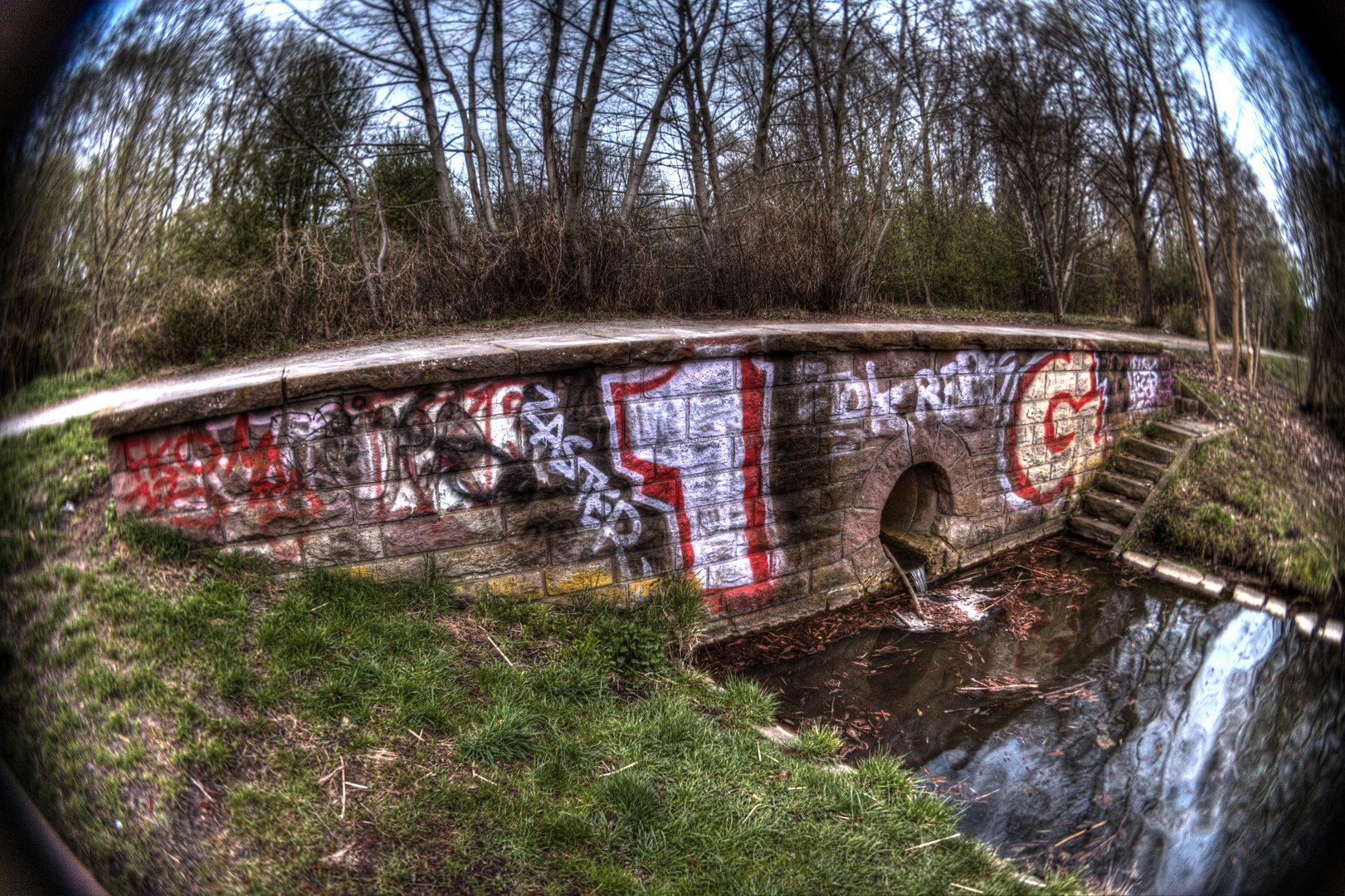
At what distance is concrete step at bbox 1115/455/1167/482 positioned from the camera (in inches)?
64.4

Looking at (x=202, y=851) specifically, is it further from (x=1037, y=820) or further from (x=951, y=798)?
(x=1037, y=820)

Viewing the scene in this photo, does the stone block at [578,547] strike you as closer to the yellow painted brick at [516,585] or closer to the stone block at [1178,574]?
the yellow painted brick at [516,585]

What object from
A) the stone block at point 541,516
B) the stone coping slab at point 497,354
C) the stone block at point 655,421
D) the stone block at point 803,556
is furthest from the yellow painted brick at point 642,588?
the stone coping slab at point 497,354

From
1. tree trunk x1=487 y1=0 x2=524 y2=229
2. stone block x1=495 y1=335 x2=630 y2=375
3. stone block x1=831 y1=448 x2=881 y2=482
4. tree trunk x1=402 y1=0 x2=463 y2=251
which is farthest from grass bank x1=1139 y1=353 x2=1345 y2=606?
stone block x1=831 y1=448 x2=881 y2=482

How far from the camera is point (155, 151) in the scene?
1.48 m

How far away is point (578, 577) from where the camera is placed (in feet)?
12.2

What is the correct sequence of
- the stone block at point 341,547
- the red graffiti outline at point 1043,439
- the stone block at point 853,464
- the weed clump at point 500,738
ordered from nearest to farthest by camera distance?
1. the weed clump at point 500,738
2. the stone block at point 341,547
3. the stone block at point 853,464
4. the red graffiti outline at point 1043,439

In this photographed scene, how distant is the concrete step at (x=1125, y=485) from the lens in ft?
5.92

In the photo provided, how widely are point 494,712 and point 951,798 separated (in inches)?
87.2

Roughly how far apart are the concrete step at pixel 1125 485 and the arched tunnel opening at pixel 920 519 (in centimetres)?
331

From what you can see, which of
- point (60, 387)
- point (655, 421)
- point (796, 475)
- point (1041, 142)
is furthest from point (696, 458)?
point (60, 387)

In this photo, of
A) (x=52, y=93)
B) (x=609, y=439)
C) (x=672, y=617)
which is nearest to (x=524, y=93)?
(x=52, y=93)

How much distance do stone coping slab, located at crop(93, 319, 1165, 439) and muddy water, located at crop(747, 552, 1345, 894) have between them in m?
0.87

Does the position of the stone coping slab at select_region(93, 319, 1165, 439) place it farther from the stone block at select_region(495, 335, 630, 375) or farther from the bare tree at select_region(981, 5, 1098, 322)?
the bare tree at select_region(981, 5, 1098, 322)
